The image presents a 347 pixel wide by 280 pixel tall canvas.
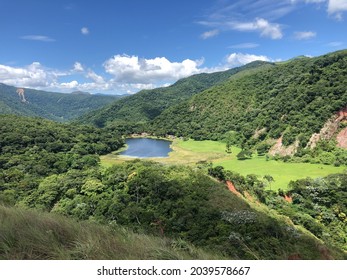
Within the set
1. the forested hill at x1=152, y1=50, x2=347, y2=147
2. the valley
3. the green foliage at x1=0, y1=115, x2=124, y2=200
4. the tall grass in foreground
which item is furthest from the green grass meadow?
the tall grass in foreground

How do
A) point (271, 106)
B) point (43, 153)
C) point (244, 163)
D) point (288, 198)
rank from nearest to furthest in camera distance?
point (288, 198) < point (244, 163) < point (43, 153) < point (271, 106)

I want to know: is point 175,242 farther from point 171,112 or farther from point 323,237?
point 171,112

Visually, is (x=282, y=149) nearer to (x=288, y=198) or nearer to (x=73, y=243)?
(x=288, y=198)

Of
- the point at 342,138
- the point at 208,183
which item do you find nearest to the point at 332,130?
the point at 342,138

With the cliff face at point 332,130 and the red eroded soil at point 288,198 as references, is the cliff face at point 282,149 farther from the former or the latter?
the red eroded soil at point 288,198

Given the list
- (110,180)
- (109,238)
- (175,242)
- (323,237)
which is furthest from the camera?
(110,180)

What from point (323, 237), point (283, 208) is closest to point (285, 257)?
point (323, 237)

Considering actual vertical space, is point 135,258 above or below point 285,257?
above
